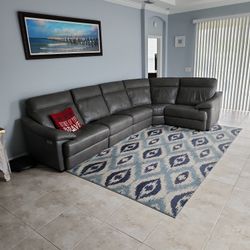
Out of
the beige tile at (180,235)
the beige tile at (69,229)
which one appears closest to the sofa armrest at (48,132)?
the beige tile at (69,229)

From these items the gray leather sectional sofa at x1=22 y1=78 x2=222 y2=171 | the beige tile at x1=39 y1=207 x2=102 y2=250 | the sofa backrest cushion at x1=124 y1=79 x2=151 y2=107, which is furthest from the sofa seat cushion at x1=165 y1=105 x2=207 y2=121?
the beige tile at x1=39 y1=207 x2=102 y2=250

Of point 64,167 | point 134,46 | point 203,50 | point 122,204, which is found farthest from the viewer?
point 203,50

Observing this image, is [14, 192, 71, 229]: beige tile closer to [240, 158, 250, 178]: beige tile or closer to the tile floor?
the tile floor

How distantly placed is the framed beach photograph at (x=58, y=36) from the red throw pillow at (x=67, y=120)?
3.09 feet

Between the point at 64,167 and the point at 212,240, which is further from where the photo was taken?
the point at 64,167

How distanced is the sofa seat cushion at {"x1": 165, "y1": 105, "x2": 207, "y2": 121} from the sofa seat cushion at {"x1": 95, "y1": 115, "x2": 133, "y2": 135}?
980 mm

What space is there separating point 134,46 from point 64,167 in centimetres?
351

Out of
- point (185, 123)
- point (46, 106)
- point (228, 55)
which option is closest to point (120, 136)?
point (46, 106)

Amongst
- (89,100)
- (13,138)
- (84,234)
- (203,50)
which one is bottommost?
(84,234)

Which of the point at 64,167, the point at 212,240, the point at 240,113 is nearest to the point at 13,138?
the point at 64,167

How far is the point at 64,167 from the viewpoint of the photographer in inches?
113

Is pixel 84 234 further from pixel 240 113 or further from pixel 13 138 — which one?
pixel 240 113

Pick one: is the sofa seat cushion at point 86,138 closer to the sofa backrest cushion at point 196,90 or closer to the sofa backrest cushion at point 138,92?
the sofa backrest cushion at point 138,92

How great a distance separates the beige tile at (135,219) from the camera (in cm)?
186
